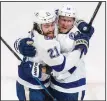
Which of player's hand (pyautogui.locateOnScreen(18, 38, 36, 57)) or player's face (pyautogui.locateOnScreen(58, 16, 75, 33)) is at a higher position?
player's face (pyautogui.locateOnScreen(58, 16, 75, 33))

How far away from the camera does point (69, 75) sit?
225cm

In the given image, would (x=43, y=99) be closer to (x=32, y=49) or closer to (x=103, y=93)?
(x=32, y=49)

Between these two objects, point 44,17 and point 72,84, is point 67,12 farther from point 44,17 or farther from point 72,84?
point 72,84

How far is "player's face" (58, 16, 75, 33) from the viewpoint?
218 centimetres

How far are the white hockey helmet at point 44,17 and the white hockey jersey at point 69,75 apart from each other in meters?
0.09

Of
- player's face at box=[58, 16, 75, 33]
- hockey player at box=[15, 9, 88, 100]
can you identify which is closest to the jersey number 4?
hockey player at box=[15, 9, 88, 100]

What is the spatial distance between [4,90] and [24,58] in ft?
2.56

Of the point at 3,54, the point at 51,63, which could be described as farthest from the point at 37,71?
the point at 3,54

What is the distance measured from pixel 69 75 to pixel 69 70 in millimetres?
26

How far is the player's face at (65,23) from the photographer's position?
85.8 inches

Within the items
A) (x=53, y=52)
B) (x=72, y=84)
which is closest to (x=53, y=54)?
(x=53, y=52)

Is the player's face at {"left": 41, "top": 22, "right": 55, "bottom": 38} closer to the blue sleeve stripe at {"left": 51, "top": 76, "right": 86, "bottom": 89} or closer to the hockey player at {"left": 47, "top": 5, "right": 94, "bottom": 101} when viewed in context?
the hockey player at {"left": 47, "top": 5, "right": 94, "bottom": 101}

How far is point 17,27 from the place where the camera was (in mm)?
3176

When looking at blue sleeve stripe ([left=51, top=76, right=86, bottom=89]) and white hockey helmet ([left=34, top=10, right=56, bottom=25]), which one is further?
blue sleeve stripe ([left=51, top=76, right=86, bottom=89])
